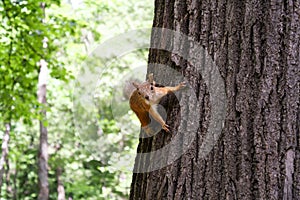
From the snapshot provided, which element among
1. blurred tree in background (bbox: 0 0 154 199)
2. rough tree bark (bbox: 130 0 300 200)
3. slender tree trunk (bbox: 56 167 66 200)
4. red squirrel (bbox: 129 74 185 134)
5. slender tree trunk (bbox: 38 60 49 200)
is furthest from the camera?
slender tree trunk (bbox: 56 167 66 200)

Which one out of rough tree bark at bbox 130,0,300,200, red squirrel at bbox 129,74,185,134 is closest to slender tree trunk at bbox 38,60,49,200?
red squirrel at bbox 129,74,185,134

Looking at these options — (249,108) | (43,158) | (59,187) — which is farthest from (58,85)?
(249,108)

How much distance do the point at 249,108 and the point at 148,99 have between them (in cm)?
41

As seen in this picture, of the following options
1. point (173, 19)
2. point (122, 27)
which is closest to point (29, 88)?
point (173, 19)

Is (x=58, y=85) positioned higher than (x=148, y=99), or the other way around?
(x=58, y=85)

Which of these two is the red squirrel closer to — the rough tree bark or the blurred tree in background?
the rough tree bark

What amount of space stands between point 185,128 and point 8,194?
18386mm

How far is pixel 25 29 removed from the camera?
6371 mm

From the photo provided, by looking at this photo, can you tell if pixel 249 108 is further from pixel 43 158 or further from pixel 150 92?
pixel 43 158

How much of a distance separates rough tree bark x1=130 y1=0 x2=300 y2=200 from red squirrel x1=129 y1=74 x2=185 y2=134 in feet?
0.27

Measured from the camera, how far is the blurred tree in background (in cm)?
666

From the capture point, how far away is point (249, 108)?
159cm

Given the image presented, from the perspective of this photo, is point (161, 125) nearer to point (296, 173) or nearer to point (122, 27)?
point (296, 173)

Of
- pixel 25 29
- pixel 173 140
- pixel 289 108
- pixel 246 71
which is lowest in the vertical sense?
pixel 173 140
